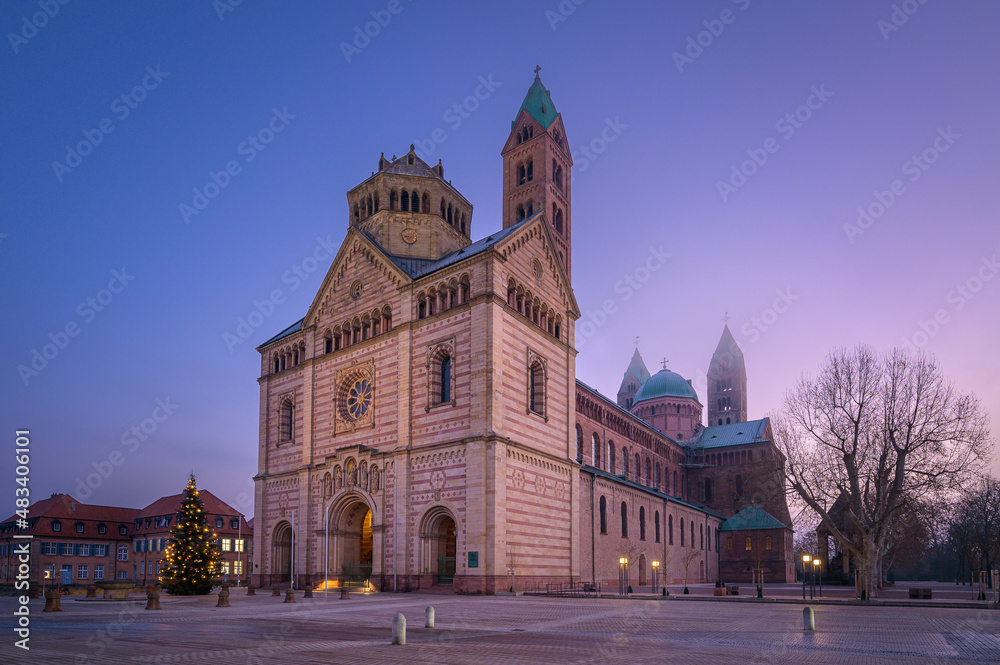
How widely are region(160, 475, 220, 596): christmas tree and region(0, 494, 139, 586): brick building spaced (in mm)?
46795

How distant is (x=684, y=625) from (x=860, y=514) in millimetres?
23288

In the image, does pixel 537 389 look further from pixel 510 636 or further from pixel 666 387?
pixel 666 387

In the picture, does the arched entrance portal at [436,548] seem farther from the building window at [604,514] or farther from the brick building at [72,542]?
the brick building at [72,542]

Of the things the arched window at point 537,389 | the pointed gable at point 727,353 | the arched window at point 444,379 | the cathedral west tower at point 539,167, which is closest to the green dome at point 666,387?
the pointed gable at point 727,353

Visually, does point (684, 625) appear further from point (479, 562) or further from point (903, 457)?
point (903, 457)

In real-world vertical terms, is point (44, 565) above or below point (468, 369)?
below

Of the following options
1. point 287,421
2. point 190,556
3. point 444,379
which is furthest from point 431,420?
point 190,556

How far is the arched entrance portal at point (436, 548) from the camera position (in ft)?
137

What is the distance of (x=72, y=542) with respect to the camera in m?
89.1

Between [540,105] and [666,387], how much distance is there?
54.7 m

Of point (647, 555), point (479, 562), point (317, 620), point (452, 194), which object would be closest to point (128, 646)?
point (317, 620)

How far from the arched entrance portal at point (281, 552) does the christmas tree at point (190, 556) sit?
6890 millimetres

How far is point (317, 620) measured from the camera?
79.4 ft

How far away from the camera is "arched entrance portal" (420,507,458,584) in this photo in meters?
41.9
